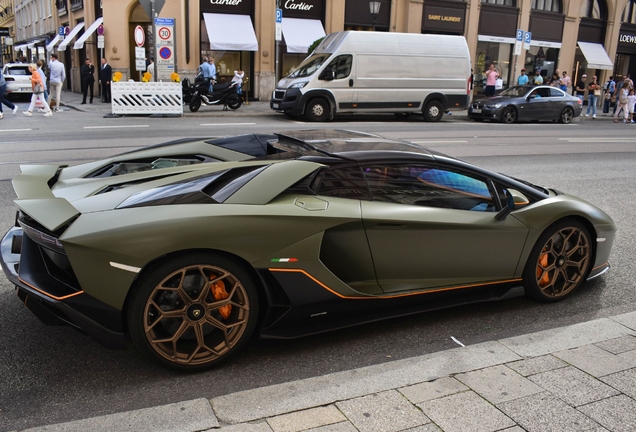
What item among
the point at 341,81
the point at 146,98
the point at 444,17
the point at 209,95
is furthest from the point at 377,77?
the point at 444,17

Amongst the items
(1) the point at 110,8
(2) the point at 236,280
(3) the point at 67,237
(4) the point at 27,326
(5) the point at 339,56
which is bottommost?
(4) the point at 27,326

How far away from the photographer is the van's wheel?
69.2 feet

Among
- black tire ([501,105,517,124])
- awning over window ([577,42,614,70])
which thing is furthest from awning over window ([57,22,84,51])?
awning over window ([577,42,614,70])

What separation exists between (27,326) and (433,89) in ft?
61.3

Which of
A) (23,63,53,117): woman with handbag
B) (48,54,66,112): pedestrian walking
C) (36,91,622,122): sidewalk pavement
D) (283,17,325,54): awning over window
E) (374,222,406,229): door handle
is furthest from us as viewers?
(283,17,325,54): awning over window

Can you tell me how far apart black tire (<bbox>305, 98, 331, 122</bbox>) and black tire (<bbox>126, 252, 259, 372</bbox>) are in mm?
15993

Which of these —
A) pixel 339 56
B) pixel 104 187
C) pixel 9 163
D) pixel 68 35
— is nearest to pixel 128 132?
pixel 9 163

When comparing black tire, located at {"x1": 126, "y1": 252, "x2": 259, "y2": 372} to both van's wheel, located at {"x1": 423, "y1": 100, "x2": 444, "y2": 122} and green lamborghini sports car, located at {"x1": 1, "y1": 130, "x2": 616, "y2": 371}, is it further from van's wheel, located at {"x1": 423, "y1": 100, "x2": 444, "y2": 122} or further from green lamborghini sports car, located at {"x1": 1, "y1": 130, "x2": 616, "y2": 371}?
van's wheel, located at {"x1": 423, "y1": 100, "x2": 444, "y2": 122}

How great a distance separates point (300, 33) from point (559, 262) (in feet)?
80.7

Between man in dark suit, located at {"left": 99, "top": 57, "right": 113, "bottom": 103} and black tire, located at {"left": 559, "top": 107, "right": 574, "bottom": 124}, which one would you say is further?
black tire, located at {"left": 559, "top": 107, "right": 574, "bottom": 124}

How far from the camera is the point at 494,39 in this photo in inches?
1277

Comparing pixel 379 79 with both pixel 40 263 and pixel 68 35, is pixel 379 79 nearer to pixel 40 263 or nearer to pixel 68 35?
pixel 40 263

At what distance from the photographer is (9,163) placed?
9711 mm

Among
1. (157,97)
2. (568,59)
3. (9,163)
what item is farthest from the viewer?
(568,59)
